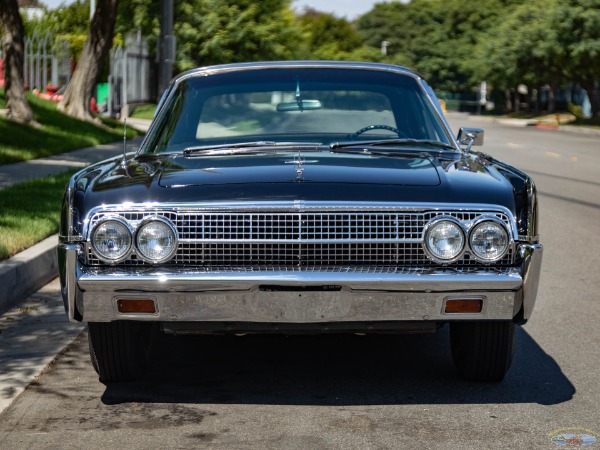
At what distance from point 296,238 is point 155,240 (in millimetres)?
587

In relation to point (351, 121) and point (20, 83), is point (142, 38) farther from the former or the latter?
point (351, 121)

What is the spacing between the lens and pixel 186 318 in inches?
195

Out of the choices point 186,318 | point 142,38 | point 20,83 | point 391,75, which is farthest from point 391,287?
point 142,38

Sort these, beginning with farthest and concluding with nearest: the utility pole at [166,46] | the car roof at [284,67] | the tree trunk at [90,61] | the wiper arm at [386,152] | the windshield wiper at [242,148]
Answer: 1. the tree trunk at [90,61]
2. the utility pole at [166,46]
3. the car roof at [284,67]
4. the windshield wiper at [242,148]
5. the wiper arm at [386,152]

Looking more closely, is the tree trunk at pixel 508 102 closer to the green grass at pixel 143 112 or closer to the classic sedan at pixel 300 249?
the green grass at pixel 143 112

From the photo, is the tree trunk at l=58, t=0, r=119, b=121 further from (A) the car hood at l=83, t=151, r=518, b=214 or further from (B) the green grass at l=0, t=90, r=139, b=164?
(A) the car hood at l=83, t=151, r=518, b=214

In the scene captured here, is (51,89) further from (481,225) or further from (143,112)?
(481,225)

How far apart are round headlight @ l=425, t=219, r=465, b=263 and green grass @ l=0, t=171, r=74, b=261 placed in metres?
4.11

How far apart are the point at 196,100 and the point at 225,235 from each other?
170cm

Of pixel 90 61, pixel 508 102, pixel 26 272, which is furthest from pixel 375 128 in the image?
pixel 508 102

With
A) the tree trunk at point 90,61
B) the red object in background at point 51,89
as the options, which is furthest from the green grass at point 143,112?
the tree trunk at point 90,61

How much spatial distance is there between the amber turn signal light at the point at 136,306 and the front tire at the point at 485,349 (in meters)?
1.49

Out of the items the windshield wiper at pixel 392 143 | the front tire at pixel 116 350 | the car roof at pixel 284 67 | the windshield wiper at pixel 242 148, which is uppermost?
the car roof at pixel 284 67

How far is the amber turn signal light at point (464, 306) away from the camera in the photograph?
196 inches
